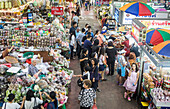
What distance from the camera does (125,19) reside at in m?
12.9

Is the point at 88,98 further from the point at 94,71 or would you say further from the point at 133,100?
the point at 133,100

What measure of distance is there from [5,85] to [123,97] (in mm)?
4235

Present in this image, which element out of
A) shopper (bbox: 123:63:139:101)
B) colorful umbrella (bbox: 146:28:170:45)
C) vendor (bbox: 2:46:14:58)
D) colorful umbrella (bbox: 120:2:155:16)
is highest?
colorful umbrella (bbox: 120:2:155:16)

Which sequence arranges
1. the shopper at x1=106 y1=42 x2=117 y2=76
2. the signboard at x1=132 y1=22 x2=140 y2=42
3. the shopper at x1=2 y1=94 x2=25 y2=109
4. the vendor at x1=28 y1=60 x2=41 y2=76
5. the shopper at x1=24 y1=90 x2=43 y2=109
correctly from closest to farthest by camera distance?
the shopper at x1=2 y1=94 x2=25 y2=109, the shopper at x1=24 y1=90 x2=43 y2=109, the vendor at x1=28 y1=60 x2=41 y2=76, the signboard at x1=132 y1=22 x2=140 y2=42, the shopper at x1=106 y1=42 x2=117 y2=76

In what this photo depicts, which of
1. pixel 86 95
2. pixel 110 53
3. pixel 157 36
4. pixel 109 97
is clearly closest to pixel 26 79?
pixel 86 95

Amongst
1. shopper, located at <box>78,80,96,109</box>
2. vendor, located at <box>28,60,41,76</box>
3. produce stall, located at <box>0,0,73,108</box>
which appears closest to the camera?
shopper, located at <box>78,80,96,109</box>

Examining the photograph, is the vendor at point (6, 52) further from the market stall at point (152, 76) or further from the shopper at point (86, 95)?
the market stall at point (152, 76)

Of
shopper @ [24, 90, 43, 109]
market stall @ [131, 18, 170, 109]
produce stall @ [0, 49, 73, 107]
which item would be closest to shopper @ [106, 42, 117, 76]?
market stall @ [131, 18, 170, 109]

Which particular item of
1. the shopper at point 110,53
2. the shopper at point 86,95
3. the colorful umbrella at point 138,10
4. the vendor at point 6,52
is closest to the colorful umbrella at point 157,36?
the shopper at point 110,53

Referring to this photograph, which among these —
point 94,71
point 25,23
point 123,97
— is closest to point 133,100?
point 123,97

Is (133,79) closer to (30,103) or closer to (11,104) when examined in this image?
(30,103)

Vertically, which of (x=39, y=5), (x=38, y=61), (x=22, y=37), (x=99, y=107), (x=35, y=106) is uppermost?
(x=39, y=5)

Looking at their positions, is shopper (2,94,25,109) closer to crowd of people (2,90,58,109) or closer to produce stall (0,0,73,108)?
crowd of people (2,90,58,109)

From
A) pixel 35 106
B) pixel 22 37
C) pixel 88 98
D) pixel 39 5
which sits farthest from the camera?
pixel 39 5
